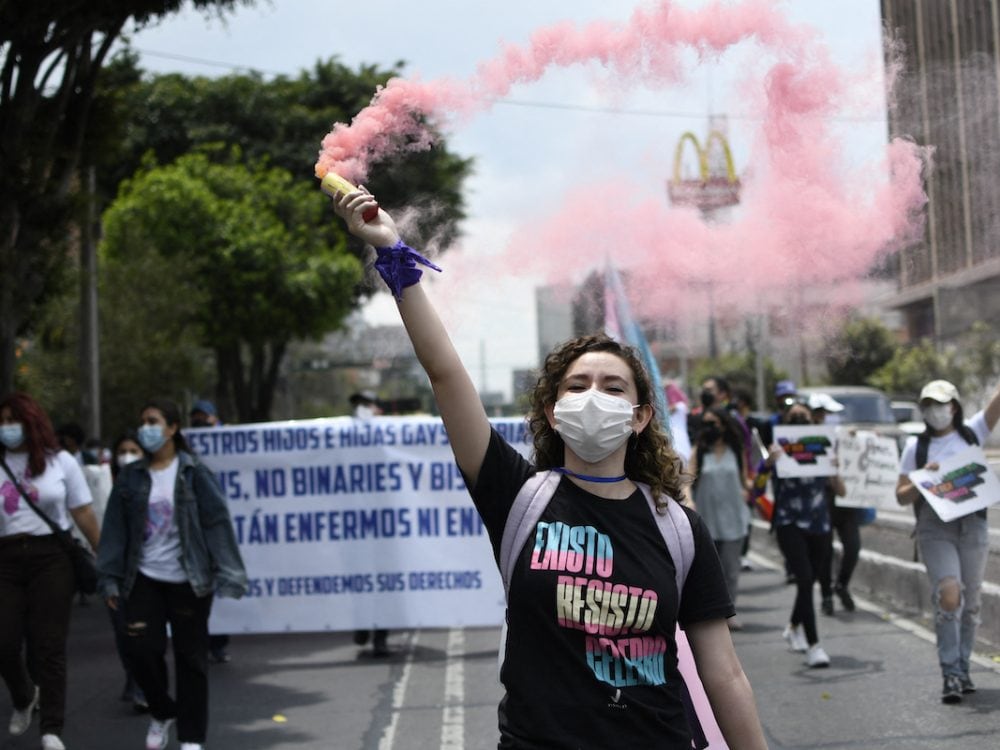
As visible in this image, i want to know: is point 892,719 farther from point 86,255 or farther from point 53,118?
point 86,255

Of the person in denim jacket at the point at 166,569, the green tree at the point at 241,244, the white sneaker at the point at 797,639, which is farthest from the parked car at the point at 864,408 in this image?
the person in denim jacket at the point at 166,569

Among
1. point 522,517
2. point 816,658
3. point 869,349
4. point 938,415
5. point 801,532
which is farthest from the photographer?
point 869,349

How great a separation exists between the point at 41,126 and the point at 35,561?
833cm

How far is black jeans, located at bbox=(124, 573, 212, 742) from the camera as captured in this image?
6855mm

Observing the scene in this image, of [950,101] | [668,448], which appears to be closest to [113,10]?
[950,101]

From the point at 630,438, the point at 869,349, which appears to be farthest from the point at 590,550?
the point at 869,349

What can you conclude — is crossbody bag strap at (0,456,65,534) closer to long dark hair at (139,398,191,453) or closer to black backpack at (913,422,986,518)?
long dark hair at (139,398,191,453)

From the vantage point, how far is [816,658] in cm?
896

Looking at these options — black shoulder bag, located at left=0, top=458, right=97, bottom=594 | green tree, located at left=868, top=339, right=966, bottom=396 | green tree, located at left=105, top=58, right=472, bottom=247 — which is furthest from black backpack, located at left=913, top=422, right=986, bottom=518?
green tree, located at left=868, top=339, right=966, bottom=396

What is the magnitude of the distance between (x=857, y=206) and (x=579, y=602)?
3891 mm

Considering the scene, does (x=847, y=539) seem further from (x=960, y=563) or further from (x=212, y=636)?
(x=212, y=636)

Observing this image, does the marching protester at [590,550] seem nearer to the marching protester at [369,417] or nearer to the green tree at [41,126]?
the marching protester at [369,417]

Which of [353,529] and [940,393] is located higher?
[940,393]

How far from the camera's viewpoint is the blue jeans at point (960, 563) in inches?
301
